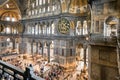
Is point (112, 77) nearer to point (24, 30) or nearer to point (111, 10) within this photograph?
point (111, 10)

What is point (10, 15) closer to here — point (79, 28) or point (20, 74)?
point (79, 28)

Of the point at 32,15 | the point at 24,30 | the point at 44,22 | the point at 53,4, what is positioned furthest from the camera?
the point at 24,30

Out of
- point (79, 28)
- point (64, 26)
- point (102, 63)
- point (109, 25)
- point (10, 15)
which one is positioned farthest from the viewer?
point (10, 15)

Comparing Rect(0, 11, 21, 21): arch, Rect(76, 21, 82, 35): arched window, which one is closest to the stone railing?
Rect(76, 21, 82, 35): arched window

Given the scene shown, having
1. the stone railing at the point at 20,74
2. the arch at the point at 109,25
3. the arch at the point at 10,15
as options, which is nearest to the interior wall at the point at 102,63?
the arch at the point at 109,25

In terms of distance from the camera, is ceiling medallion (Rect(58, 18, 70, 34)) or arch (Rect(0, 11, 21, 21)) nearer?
ceiling medallion (Rect(58, 18, 70, 34))

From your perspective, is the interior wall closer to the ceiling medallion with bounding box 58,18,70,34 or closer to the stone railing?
the stone railing

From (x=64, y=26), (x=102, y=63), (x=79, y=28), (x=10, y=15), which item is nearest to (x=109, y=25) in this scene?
(x=102, y=63)

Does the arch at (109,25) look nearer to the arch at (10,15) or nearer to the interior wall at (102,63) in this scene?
the interior wall at (102,63)

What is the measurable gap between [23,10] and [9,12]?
18.5 feet

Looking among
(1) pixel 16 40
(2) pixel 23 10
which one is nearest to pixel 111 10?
(2) pixel 23 10

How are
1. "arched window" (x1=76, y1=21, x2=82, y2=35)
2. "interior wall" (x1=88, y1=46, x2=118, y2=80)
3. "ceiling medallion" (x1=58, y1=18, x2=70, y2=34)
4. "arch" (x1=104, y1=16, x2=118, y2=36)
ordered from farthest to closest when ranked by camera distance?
"arched window" (x1=76, y1=21, x2=82, y2=35), "ceiling medallion" (x1=58, y1=18, x2=70, y2=34), "arch" (x1=104, y1=16, x2=118, y2=36), "interior wall" (x1=88, y1=46, x2=118, y2=80)

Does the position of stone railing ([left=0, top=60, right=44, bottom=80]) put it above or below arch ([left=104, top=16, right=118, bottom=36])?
below

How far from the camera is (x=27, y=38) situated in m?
40.4
